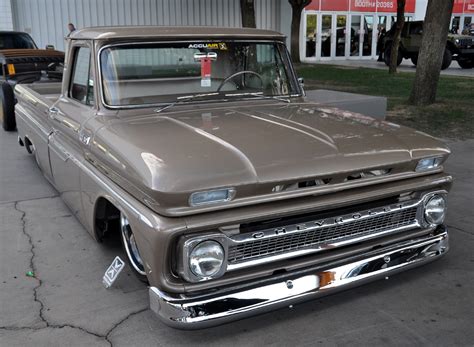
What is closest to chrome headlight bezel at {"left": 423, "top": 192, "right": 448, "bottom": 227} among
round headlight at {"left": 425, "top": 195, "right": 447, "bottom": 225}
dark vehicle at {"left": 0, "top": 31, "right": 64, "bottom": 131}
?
round headlight at {"left": 425, "top": 195, "right": 447, "bottom": 225}

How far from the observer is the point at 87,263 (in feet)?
12.6

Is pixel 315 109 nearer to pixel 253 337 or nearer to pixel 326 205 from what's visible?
pixel 326 205

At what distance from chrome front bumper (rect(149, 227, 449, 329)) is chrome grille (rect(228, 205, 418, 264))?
13cm

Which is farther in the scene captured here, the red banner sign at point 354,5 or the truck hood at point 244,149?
the red banner sign at point 354,5

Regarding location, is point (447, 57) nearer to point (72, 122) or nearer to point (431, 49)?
point (431, 49)

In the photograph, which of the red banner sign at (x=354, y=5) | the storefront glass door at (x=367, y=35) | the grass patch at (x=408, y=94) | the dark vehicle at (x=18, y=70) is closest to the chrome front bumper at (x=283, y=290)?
the grass patch at (x=408, y=94)

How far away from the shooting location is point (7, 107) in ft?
28.9

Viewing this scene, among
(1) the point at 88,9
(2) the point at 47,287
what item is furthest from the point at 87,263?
(1) the point at 88,9

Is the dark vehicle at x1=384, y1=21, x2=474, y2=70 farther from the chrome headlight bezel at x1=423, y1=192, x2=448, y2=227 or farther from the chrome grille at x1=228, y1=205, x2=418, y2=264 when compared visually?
the chrome grille at x1=228, y1=205, x2=418, y2=264

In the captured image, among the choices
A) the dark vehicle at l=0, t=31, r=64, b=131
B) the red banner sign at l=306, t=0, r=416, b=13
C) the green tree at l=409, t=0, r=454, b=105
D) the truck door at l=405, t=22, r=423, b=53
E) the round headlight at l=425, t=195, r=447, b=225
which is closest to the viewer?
the round headlight at l=425, t=195, r=447, b=225

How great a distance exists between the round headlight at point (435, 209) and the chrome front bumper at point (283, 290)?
0.15m

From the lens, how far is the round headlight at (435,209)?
3230mm

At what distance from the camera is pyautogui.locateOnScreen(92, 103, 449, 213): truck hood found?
100 inches

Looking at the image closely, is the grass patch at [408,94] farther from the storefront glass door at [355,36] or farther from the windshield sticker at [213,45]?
the storefront glass door at [355,36]
